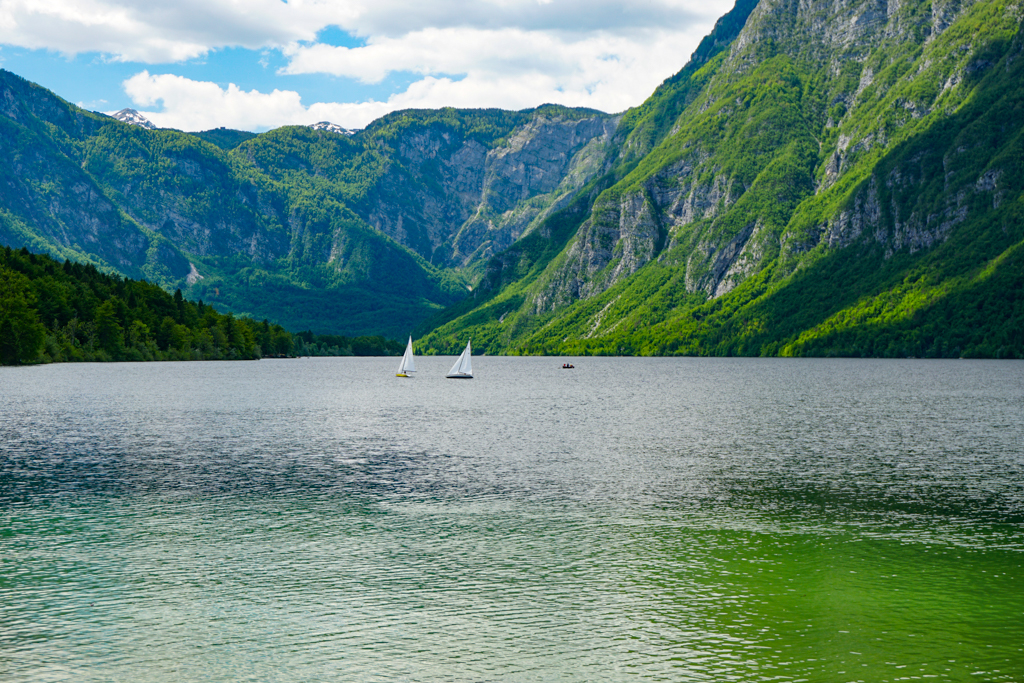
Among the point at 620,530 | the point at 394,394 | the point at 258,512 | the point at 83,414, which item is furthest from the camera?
the point at 394,394

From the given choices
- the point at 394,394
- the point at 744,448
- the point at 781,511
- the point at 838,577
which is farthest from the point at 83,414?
the point at 838,577

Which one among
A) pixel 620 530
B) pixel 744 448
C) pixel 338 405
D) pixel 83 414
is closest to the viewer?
pixel 620 530

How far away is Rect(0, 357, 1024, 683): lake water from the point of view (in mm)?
23375

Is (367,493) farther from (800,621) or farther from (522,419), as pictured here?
(522,419)

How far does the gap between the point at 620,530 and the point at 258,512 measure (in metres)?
18.5

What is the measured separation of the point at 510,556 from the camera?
34.0 m

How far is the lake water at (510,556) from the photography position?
2338 cm

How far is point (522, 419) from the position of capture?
97.8m

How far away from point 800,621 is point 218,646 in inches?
697

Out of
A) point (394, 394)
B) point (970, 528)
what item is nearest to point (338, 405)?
point (394, 394)

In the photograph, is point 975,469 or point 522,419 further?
point 522,419

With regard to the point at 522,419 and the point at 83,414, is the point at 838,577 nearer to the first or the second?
the point at 522,419

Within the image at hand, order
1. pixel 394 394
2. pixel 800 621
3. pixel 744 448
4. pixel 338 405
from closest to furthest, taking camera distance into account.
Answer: pixel 800 621
pixel 744 448
pixel 338 405
pixel 394 394

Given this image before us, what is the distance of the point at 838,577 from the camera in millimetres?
31047
